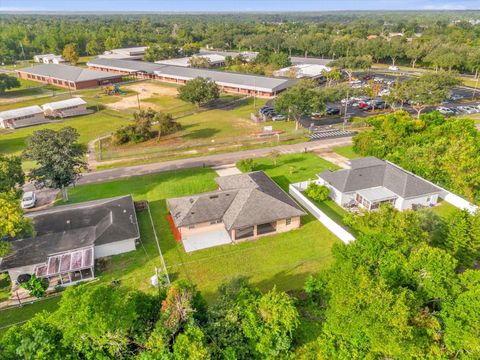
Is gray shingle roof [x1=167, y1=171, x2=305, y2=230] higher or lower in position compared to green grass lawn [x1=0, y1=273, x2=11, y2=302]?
higher

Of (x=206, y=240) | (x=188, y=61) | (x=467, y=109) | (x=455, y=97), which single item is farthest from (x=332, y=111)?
(x=188, y=61)

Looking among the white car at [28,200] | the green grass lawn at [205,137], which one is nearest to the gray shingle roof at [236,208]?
the white car at [28,200]

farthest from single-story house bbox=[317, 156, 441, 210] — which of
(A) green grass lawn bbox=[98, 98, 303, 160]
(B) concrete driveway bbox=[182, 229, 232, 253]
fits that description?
(A) green grass lawn bbox=[98, 98, 303, 160]

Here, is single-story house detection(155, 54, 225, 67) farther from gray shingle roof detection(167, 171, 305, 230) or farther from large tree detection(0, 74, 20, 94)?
gray shingle roof detection(167, 171, 305, 230)

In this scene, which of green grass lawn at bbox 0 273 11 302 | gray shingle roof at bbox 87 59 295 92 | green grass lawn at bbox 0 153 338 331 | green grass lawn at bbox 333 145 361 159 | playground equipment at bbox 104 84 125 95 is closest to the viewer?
green grass lawn at bbox 0 273 11 302

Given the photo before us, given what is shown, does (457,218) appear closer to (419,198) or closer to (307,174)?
(419,198)

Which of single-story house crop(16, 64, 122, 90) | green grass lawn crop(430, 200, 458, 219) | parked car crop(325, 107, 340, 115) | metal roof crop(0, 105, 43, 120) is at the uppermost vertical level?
single-story house crop(16, 64, 122, 90)

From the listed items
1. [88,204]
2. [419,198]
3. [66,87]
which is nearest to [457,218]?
[419,198]
